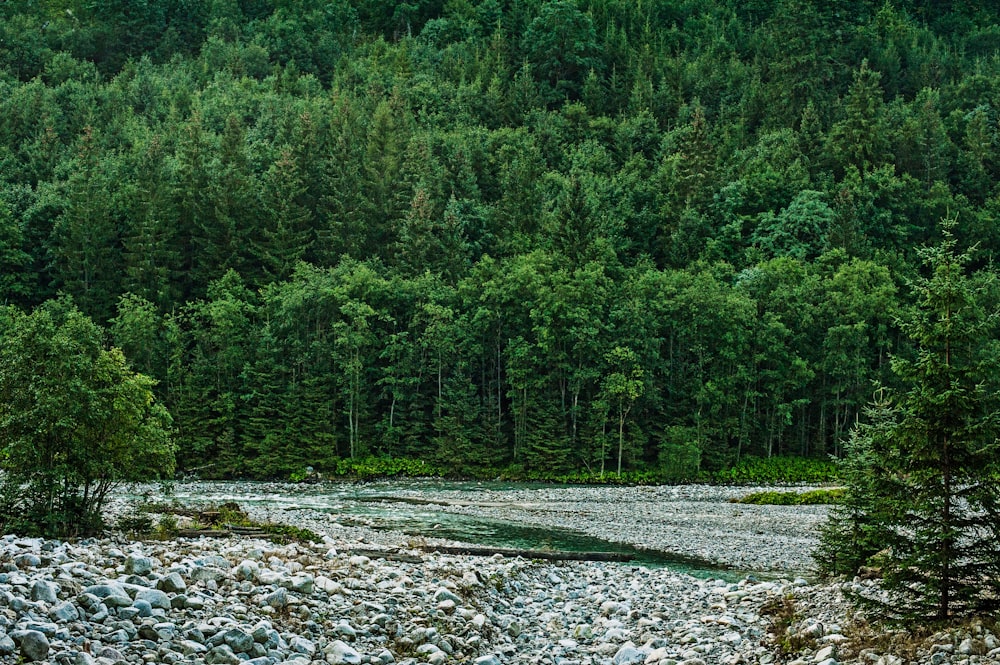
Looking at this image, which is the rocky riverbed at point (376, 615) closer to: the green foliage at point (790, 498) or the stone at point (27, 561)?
the stone at point (27, 561)

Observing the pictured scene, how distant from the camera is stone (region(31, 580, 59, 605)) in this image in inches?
523

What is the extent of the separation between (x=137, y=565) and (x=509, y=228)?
7195cm

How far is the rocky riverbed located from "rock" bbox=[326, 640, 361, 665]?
0.8 inches

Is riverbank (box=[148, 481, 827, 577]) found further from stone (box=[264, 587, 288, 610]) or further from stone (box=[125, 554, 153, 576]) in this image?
stone (box=[125, 554, 153, 576])

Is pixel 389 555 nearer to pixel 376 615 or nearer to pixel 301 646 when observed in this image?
pixel 376 615

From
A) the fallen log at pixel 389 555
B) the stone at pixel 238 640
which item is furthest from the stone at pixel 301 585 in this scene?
the fallen log at pixel 389 555

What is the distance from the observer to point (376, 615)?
1591 centimetres

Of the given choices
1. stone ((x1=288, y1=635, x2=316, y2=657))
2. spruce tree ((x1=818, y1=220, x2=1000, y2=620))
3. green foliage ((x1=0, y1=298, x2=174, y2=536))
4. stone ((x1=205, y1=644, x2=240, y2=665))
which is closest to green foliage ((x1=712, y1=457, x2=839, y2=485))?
green foliage ((x1=0, y1=298, x2=174, y2=536))

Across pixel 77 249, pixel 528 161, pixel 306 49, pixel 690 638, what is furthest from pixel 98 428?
pixel 306 49

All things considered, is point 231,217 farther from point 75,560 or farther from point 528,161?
point 75,560

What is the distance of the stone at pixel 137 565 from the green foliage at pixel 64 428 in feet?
20.4

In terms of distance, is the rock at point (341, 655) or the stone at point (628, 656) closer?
the rock at point (341, 655)

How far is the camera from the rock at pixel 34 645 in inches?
455

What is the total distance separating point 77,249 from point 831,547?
230 feet
